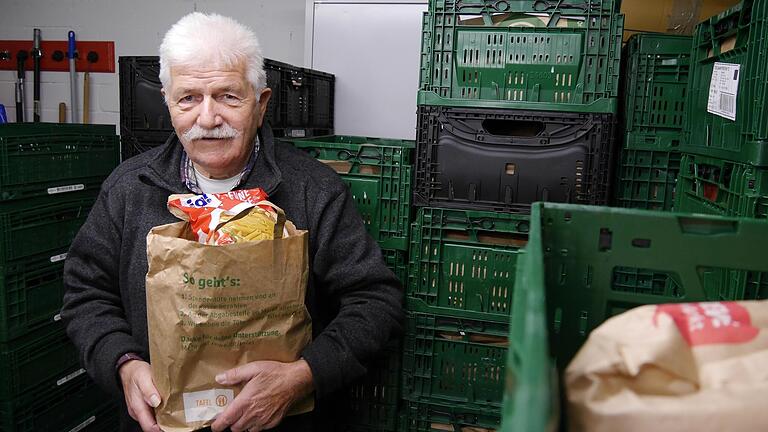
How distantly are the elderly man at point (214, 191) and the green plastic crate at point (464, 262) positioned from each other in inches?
8.5

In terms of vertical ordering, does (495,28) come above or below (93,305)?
above

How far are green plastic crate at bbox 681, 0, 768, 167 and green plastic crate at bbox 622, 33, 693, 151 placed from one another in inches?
10.9

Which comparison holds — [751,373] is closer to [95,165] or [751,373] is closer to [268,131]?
[268,131]

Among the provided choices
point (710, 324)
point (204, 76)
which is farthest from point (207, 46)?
point (710, 324)

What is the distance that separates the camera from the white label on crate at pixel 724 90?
126cm

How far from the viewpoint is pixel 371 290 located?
162cm

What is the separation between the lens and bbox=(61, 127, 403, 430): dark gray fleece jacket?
60.2 inches

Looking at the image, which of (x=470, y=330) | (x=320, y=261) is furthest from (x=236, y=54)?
(x=470, y=330)

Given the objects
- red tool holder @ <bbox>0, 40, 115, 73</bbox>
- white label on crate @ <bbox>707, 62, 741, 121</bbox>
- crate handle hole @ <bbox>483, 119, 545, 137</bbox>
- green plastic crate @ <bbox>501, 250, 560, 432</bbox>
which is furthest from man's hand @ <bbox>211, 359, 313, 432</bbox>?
red tool holder @ <bbox>0, 40, 115, 73</bbox>

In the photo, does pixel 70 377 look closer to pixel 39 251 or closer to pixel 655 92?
pixel 39 251

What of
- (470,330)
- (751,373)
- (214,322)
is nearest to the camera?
(751,373)

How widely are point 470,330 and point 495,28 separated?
85 centimetres

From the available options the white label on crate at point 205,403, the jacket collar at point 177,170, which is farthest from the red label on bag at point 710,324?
the jacket collar at point 177,170

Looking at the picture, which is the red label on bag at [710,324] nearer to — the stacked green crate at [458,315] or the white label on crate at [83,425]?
the stacked green crate at [458,315]
